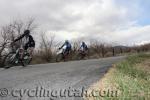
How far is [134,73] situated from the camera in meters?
13.2

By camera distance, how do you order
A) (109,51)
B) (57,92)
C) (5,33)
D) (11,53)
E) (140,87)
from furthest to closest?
(5,33), (109,51), (11,53), (140,87), (57,92)

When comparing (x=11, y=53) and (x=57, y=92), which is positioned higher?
(x=11, y=53)

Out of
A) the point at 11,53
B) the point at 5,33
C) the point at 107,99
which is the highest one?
the point at 5,33

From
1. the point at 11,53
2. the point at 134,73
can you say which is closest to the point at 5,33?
the point at 11,53

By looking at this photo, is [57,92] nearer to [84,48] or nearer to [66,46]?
[66,46]

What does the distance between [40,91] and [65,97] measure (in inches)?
38.6

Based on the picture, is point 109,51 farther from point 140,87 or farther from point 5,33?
point 140,87

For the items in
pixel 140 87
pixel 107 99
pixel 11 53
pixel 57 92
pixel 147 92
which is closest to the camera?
pixel 107 99

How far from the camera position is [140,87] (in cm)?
1007

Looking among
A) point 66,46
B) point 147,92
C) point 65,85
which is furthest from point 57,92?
point 66,46

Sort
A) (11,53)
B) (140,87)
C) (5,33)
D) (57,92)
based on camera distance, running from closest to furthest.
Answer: (57,92)
(140,87)
(11,53)
(5,33)

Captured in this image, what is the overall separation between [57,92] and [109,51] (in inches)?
1723

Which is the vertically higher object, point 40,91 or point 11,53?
point 11,53

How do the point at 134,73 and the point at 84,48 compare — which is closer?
the point at 134,73
